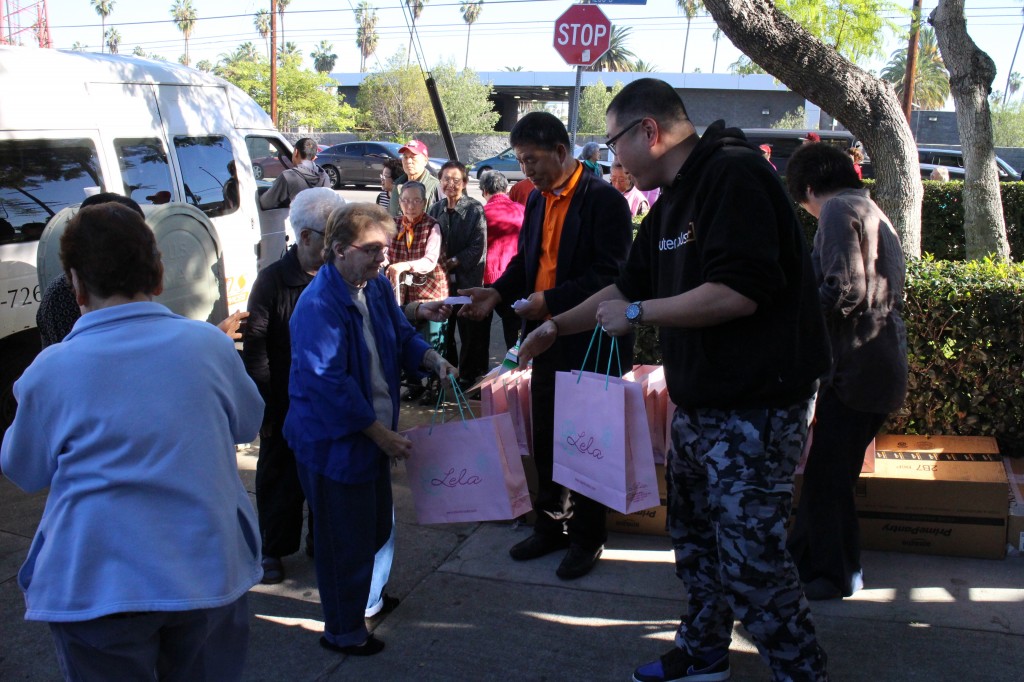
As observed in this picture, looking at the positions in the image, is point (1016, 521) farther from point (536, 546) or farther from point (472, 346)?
point (472, 346)

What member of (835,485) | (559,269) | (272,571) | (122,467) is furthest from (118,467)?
(835,485)

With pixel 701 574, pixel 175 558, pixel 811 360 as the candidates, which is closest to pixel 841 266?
pixel 811 360

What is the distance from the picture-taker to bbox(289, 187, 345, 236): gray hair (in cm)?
362

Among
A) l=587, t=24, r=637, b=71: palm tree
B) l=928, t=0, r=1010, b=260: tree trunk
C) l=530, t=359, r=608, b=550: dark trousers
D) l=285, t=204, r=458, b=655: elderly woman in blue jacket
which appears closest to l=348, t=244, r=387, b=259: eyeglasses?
l=285, t=204, r=458, b=655: elderly woman in blue jacket

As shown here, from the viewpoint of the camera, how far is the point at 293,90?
4122 centimetres

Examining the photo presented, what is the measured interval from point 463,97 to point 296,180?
40.6m

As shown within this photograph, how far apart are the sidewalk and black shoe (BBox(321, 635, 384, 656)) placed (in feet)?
0.10

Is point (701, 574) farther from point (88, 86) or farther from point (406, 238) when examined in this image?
point (88, 86)

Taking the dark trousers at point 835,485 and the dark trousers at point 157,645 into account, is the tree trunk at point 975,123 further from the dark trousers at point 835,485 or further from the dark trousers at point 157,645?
the dark trousers at point 157,645

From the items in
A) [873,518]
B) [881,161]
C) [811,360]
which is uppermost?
[881,161]

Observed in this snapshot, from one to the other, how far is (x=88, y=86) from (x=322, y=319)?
4239 millimetres

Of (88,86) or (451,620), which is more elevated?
(88,86)

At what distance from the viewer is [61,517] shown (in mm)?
1981

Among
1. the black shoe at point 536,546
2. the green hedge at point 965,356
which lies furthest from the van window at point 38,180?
the green hedge at point 965,356
